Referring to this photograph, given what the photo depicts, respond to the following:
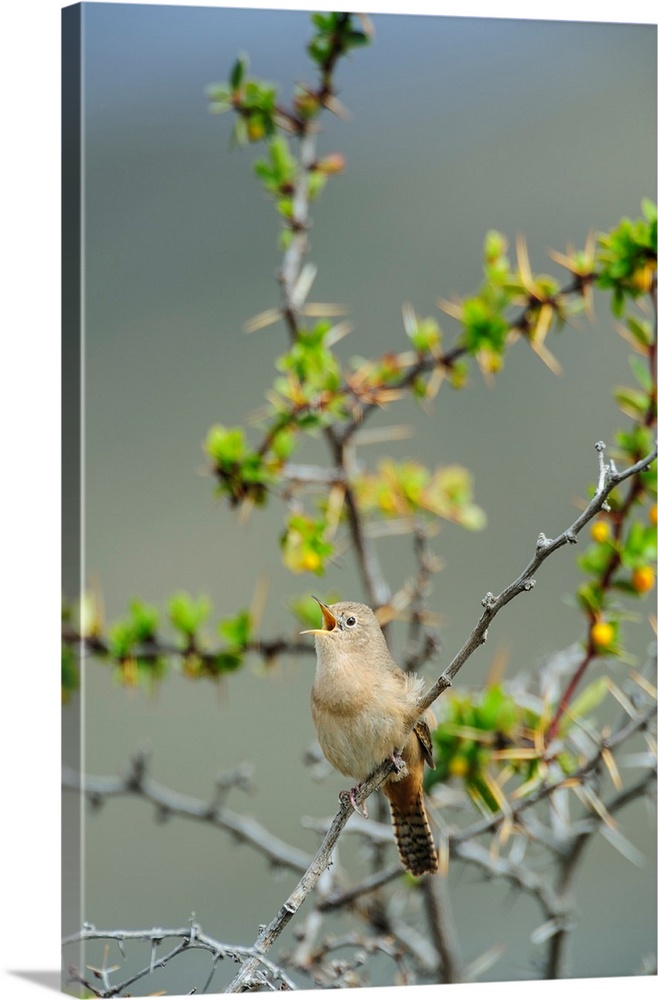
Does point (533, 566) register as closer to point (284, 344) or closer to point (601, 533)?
point (601, 533)

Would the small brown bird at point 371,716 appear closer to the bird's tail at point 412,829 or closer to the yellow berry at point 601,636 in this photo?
the bird's tail at point 412,829

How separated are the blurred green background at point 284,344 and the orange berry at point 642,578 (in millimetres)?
685

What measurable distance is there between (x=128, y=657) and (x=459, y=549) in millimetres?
1589

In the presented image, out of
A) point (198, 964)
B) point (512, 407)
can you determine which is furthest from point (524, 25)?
point (198, 964)

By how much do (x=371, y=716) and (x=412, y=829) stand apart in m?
0.51

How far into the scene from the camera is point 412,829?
4270 mm

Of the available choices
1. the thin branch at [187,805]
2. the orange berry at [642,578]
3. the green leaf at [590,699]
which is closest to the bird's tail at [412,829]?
the thin branch at [187,805]

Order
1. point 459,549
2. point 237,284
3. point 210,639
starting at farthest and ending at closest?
point 459,549, point 237,284, point 210,639

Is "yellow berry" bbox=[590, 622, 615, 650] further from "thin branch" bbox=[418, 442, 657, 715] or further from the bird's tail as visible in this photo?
"thin branch" bbox=[418, 442, 657, 715]

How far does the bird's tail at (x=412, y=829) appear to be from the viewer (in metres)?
4.23

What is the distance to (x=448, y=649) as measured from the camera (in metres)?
5.14

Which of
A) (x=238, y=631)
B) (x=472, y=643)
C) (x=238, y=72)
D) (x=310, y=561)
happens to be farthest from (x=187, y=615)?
(x=238, y=72)

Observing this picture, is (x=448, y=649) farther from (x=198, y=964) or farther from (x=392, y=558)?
(x=198, y=964)

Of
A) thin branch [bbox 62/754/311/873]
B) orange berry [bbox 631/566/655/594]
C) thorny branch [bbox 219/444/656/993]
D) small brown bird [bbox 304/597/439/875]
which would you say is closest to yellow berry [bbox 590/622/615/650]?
orange berry [bbox 631/566/655/594]
